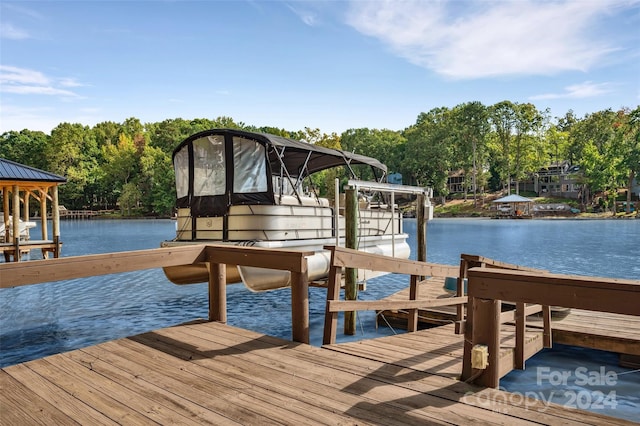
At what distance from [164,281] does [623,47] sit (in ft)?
116

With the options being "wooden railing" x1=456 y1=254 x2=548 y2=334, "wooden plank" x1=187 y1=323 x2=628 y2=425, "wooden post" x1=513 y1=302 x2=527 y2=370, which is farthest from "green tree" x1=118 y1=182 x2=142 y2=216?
"wooden post" x1=513 y1=302 x2=527 y2=370

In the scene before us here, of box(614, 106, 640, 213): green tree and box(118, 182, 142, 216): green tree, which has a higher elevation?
box(614, 106, 640, 213): green tree

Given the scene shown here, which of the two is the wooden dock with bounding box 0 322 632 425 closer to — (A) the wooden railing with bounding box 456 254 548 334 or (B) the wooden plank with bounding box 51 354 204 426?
(B) the wooden plank with bounding box 51 354 204 426

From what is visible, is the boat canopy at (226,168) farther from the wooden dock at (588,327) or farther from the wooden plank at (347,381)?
the wooden plank at (347,381)

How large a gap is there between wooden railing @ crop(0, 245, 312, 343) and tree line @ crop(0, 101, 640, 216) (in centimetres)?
6174

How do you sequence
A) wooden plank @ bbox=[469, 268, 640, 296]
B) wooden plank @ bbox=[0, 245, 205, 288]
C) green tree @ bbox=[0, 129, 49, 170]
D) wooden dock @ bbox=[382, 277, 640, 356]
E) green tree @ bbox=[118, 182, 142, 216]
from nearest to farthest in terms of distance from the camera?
wooden plank @ bbox=[469, 268, 640, 296] → wooden plank @ bbox=[0, 245, 205, 288] → wooden dock @ bbox=[382, 277, 640, 356] → green tree @ bbox=[118, 182, 142, 216] → green tree @ bbox=[0, 129, 49, 170]

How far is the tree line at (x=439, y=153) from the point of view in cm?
6783

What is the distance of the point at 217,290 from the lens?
506 cm

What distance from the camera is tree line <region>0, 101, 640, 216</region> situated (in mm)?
67831

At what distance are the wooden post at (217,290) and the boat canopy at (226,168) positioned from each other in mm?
4757

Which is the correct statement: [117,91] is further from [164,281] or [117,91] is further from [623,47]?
[623,47]

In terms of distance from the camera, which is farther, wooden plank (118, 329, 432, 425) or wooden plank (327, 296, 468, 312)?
wooden plank (327, 296, 468, 312)

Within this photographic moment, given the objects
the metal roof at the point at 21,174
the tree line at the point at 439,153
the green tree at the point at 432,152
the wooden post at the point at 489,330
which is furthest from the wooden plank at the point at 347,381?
the green tree at the point at 432,152

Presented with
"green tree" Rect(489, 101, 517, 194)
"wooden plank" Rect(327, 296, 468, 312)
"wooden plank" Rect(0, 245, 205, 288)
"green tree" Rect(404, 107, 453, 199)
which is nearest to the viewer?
"wooden plank" Rect(0, 245, 205, 288)
